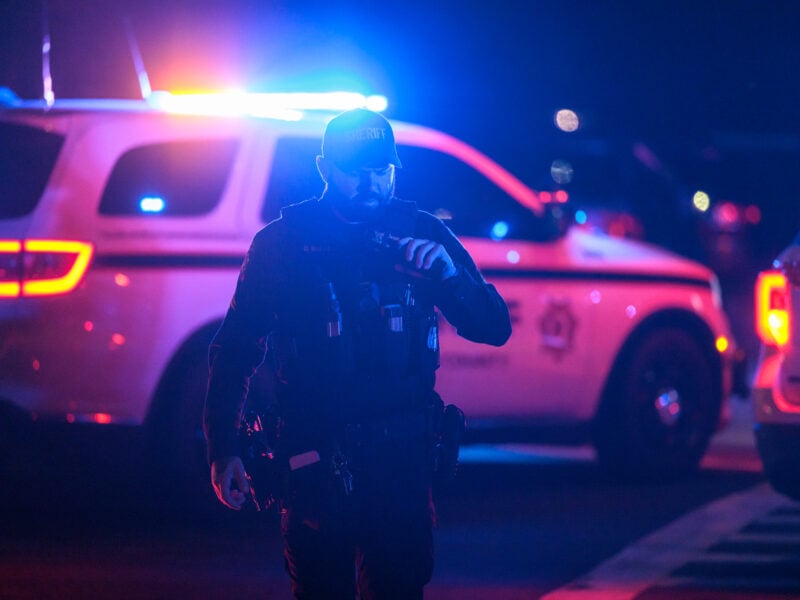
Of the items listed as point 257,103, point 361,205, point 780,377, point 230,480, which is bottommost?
point 230,480

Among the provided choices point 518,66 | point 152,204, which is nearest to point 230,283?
point 152,204

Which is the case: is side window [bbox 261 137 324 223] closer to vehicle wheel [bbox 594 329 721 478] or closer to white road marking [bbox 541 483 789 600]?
vehicle wheel [bbox 594 329 721 478]

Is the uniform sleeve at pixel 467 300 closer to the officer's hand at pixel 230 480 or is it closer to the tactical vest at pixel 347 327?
the tactical vest at pixel 347 327

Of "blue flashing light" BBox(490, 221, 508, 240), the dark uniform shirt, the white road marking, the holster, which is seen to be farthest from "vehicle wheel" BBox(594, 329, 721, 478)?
the dark uniform shirt

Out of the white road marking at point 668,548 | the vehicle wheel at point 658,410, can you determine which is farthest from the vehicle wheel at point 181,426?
the vehicle wheel at point 658,410

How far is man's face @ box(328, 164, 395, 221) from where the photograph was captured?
400 centimetres

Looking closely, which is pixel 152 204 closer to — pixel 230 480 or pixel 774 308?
pixel 774 308

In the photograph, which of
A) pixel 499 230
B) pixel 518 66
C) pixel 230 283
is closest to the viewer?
pixel 230 283

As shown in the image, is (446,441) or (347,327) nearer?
(347,327)

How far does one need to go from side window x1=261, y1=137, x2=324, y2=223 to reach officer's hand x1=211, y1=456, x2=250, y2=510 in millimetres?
4306

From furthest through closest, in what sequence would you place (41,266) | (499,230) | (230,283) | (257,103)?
(499,230), (257,103), (230,283), (41,266)

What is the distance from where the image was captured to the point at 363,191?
4000 mm

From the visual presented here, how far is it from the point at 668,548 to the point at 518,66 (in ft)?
45.2

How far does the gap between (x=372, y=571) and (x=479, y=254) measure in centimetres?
478
